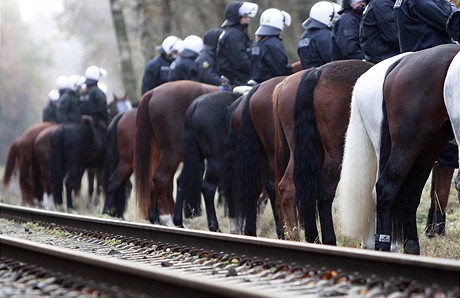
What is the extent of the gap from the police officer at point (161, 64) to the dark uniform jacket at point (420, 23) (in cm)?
955

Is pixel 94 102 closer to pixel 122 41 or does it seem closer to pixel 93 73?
pixel 93 73

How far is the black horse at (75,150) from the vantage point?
21.8 m

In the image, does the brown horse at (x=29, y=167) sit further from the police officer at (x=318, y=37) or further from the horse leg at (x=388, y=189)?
the horse leg at (x=388, y=189)

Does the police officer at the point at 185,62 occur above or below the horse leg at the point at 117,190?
above

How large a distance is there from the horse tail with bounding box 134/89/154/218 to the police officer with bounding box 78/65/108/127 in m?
4.87

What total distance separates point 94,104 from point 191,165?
709cm

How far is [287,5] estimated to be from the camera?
32.1 metres

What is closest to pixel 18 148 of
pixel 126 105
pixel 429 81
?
pixel 126 105

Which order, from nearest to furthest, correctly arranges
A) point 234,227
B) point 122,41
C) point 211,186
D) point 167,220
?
point 234,227, point 211,186, point 167,220, point 122,41

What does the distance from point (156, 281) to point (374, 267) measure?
1.53m

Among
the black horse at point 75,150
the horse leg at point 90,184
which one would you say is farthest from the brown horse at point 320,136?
the horse leg at point 90,184

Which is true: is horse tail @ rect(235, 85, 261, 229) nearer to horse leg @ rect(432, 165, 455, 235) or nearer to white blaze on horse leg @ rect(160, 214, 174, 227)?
horse leg @ rect(432, 165, 455, 235)

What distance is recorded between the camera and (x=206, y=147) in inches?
584

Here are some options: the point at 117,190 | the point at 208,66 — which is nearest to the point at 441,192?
the point at 208,66
